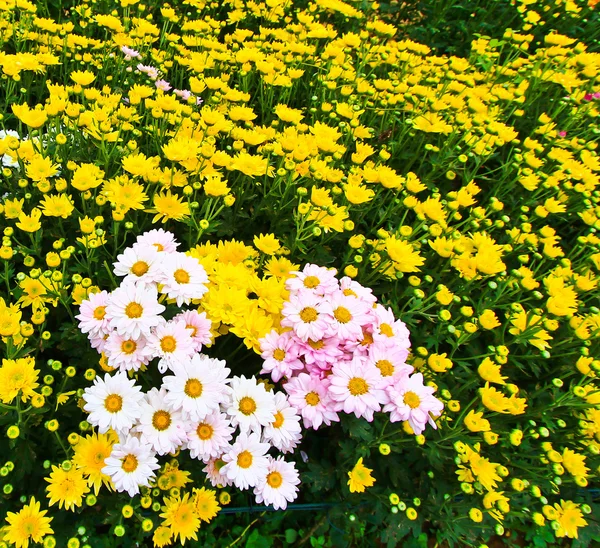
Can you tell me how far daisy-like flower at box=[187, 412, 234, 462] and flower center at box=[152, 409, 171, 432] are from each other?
0.09m

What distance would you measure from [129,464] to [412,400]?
106cm

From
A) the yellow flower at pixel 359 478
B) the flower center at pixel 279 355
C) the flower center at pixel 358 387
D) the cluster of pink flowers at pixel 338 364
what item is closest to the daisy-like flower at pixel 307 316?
the cluster of pink flowers at pixel 338 364

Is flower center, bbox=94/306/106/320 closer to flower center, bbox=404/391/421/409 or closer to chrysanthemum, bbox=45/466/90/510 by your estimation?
chrysanthemum, bbox=45/466/90/510

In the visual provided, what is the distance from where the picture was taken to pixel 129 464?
5.44 feet

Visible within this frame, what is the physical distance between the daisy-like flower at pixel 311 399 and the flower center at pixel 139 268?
71 cm

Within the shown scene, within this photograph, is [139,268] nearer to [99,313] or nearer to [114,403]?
[99,313]

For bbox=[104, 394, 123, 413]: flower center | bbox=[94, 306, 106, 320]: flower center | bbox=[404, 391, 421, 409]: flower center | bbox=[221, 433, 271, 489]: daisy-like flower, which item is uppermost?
bbox=[94, 306, 106, 320]: flower center

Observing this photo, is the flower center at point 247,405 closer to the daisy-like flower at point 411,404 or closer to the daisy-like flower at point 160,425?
the daisy-like flower at point 160,425

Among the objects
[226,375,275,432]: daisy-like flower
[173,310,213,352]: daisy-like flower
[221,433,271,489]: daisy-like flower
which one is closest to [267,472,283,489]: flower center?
[221,433,271,489]: daisy-like flower

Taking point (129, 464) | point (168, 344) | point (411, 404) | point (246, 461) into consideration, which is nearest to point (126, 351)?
point (168, 344)

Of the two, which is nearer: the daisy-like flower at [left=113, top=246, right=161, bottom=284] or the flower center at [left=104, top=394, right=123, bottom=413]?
the flower center at [left=104, top=394, right=123, bottom=413]

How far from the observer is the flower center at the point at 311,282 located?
6.74ft

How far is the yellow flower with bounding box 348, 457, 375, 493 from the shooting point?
2.02m

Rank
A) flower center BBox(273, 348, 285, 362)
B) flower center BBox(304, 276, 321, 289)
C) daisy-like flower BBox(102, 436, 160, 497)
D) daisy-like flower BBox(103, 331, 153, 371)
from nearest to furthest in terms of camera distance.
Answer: daisy-like flower BBox(102, 436, 160, 497) < daisy-like flower BBox(103, 331, 153, 371) < flower center BBox(273, 348, 285, 362) < flower center BBox(304, 276, 321, 289)
